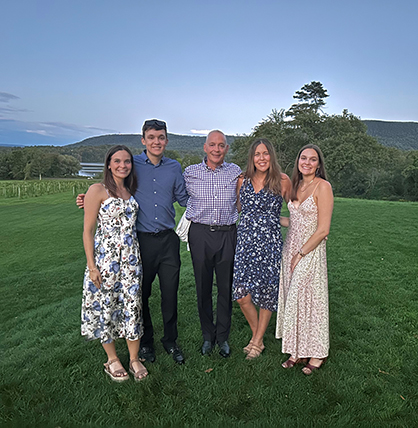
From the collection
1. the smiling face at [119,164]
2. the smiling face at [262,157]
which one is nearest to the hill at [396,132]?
the smiling face at [262,157]

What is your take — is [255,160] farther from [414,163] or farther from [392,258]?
[414,163]

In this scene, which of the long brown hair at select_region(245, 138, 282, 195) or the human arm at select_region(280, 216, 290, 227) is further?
the human arm at select_region(280, 216, 290, 227)

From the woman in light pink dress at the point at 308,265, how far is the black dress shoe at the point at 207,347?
33.5 inches

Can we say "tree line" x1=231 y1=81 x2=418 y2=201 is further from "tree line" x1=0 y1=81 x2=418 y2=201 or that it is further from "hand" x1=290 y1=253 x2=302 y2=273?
"hand" x1=290 y1=253 x2=302 y2=273

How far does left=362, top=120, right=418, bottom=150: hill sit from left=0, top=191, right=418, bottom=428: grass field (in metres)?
119

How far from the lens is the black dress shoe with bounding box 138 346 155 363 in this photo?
156 inches

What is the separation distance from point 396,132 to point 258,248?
442 ft

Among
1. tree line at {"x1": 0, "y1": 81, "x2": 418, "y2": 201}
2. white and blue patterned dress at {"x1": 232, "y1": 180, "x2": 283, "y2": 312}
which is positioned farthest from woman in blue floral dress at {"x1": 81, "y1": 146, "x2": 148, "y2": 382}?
tree line at {"x1": 0, "y1": 81, "x2": 418, "y2": 201}

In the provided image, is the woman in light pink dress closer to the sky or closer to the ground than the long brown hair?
closer to the ground

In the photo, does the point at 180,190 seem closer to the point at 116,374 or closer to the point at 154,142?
the point at 154,142

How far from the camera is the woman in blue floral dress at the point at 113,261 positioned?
3375 mm

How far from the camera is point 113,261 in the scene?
341 centimetres

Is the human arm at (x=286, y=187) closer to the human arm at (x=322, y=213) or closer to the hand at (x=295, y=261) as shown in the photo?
the human arm at (x=322, y=213)

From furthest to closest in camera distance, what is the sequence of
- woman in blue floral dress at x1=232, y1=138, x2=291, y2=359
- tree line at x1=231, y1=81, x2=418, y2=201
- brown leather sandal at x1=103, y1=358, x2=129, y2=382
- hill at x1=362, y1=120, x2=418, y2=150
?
hill at x1=362, y1=120, x2=418, y2=150, tree line at x1=231, y1=81, x2=418, y2=201, woman in blue floral dress at x1=232, y1=138, x2=291, y2=359, brown leather sandal at x1=103, y1=358, x2=129, y2=382
